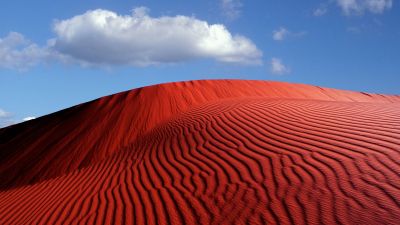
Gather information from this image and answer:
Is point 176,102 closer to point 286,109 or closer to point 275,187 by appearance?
point 286,109

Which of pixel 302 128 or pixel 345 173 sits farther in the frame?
pixel 302 128

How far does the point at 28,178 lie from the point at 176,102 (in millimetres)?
6510

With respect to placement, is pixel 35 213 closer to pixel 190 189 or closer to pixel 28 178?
pixel 190 189

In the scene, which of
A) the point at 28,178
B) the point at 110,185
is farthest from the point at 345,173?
the point at 28,178

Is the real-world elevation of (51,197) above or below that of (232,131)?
below

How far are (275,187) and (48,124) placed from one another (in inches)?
582

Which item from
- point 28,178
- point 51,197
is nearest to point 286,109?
point 51,197

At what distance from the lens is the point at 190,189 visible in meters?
6.42

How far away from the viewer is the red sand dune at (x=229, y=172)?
5.02 metres

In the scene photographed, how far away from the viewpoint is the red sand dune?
16.5 feet

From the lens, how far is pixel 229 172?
21.6 feet

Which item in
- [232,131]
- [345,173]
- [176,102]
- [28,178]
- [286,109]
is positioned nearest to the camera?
[345,173]

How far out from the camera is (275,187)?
5.55 m

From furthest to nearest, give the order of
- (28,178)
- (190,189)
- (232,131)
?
1. (28,178)
2. (232,131)
3. (190,189)
